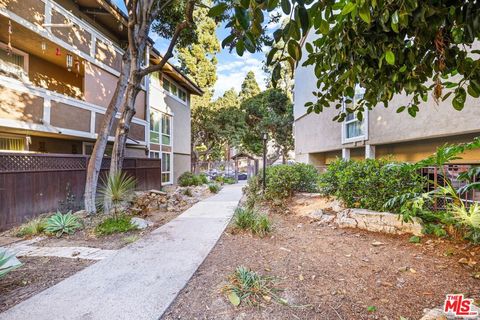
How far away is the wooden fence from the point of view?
569cm

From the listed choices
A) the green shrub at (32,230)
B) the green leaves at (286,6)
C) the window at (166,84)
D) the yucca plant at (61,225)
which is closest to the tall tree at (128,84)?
the yucca plant at (61,225)

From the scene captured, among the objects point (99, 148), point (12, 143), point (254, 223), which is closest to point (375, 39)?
point (254, 223)

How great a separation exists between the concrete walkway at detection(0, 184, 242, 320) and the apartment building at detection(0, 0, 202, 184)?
585 centimetres

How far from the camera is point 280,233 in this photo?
204 inches

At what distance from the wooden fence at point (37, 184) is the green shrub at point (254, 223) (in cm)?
548

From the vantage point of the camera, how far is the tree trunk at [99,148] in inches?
268

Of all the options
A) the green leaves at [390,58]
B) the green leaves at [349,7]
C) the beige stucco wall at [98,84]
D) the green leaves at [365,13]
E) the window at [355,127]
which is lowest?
the green leaves at [390,58]

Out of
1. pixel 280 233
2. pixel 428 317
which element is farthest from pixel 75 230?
pixel 428 317

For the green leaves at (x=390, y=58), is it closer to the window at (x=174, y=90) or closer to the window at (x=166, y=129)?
the window at (x=166, y=129)

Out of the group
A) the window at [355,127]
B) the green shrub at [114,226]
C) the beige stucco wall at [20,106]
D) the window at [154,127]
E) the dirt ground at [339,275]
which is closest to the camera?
the dirt ground at [339,275]

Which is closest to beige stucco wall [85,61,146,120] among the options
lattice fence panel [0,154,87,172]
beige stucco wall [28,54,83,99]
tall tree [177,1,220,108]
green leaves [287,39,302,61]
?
beige stucco wall [28,54,83,99]

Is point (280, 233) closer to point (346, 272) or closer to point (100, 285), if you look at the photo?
point (346, 272)

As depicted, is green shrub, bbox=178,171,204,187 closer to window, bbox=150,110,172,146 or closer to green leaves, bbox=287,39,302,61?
window, bbox=150,110,172,146

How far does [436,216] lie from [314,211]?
2.59 m
